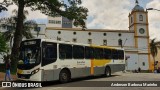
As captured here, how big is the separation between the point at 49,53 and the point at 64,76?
7.66 feet

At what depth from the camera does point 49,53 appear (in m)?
16.9

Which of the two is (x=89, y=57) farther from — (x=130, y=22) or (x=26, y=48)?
(x=130, y=22)

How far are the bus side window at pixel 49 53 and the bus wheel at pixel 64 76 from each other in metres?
1.34

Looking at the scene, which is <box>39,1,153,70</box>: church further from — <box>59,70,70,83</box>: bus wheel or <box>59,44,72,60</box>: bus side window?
<box>59,70,70,83</box>: bus wheel

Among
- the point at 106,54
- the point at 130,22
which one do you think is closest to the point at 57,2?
the point at 106,54

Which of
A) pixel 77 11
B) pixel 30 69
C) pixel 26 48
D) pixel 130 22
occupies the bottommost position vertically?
pixel 30 69

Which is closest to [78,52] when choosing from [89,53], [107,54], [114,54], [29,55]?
[89,53]

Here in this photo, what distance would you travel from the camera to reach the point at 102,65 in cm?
2344

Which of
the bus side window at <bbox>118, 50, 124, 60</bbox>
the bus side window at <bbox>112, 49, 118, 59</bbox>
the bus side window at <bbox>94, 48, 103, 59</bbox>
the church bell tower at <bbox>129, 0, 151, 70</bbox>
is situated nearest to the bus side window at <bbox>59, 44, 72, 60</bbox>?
the bus side window at <bbox>94, 48, 103, 59</bbox>

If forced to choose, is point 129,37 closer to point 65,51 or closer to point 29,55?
point 65,51

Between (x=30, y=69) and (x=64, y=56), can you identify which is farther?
(x=64, y=56)

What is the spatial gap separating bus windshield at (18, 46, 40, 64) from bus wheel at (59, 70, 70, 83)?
2.56 meters

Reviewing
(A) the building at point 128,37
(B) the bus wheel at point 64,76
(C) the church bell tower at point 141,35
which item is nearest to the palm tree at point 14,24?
(B) the bus wheel at point 64,76

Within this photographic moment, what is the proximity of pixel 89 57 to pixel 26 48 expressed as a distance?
244 inches
